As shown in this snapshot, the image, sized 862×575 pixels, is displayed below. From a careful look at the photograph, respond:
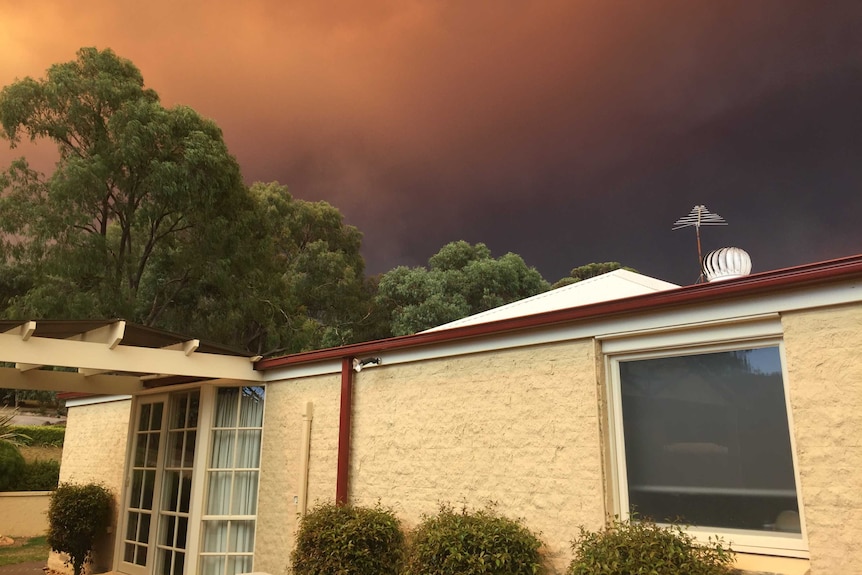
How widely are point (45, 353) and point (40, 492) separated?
12485mm

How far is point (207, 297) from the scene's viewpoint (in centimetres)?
1969

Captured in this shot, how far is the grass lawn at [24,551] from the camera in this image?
12.7m

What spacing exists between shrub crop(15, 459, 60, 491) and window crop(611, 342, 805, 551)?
663 inches

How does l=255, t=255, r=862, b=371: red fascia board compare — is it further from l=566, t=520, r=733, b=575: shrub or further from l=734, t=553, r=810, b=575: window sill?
l=734, t=553, r=810, b=575: window sill

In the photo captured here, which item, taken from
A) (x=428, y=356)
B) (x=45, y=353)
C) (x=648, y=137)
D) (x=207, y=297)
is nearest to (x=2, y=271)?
(x=207, y=297)

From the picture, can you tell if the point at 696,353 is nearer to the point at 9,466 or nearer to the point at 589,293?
the point at 589,293

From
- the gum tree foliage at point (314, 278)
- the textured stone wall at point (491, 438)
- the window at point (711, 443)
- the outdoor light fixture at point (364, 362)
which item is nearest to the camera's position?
the window at point (711, 443)

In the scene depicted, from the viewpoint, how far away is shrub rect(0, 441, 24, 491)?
16250 millimetres

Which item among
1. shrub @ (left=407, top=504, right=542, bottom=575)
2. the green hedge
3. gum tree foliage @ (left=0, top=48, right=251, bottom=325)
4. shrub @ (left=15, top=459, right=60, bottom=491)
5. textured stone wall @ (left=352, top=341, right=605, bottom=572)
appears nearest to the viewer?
shrub @ (left=407, top=504, right=542, bottom=575)

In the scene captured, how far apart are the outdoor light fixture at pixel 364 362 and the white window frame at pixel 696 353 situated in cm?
248

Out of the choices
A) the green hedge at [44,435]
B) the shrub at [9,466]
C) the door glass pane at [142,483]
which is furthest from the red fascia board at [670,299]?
the green hedge at [44,435]

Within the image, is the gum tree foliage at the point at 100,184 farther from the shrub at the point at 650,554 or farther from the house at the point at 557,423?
the shrub at the point at 650,554

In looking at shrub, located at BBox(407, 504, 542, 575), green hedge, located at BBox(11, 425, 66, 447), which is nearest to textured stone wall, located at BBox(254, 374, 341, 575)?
shrub, located at BBox(407, 504, 542, 575)

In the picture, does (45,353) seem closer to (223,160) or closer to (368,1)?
(223,160)
